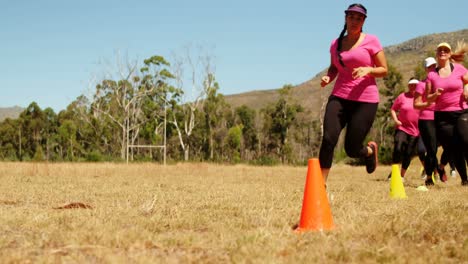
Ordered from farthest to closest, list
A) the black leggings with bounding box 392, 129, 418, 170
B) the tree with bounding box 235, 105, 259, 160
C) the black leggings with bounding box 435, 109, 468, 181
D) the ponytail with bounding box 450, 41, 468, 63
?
the tree with bounding box 235, 105, 259, 160 < the black leggings with bounding box 392, 129, 418, 170 < the ponytail with bounding box 450, 41, 468, 63 < the black leggings with bounding box 435, 109, 468, 181

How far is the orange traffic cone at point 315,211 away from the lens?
372 cm

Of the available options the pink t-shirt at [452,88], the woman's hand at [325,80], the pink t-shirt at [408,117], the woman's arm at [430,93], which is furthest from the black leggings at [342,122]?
the pink t-shirt at [408,117]

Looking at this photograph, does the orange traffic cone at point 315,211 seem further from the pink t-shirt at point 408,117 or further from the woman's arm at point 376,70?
the pink t-shirt at point 408,117

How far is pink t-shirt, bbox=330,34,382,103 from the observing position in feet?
18.3

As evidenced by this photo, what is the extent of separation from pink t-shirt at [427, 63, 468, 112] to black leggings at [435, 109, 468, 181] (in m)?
0.10

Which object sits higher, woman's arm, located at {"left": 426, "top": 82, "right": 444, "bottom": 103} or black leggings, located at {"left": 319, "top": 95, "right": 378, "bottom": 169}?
woman's arm, located at {"left": 426, "top": 82, "right": 444, "bottom": 103}

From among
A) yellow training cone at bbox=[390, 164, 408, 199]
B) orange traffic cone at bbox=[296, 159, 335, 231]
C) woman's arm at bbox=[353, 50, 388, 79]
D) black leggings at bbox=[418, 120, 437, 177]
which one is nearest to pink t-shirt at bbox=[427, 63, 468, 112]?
black leggings at bbox=[418, 120, 437, 177]

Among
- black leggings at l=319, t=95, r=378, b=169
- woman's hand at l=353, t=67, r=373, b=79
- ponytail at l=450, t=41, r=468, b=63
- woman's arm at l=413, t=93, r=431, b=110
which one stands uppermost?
ponytail at l=450, t=41, r=468, b=63

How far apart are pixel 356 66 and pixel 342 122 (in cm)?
63

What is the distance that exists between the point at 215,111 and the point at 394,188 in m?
51.1

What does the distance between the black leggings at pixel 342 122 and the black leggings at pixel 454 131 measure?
97.1 inches

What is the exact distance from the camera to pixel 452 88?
7500 mm

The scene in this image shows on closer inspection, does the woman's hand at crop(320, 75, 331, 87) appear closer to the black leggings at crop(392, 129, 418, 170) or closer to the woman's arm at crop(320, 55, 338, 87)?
the woman's arm at crop(320, 55, 338, 87)

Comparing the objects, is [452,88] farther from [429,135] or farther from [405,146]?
[405,146]
